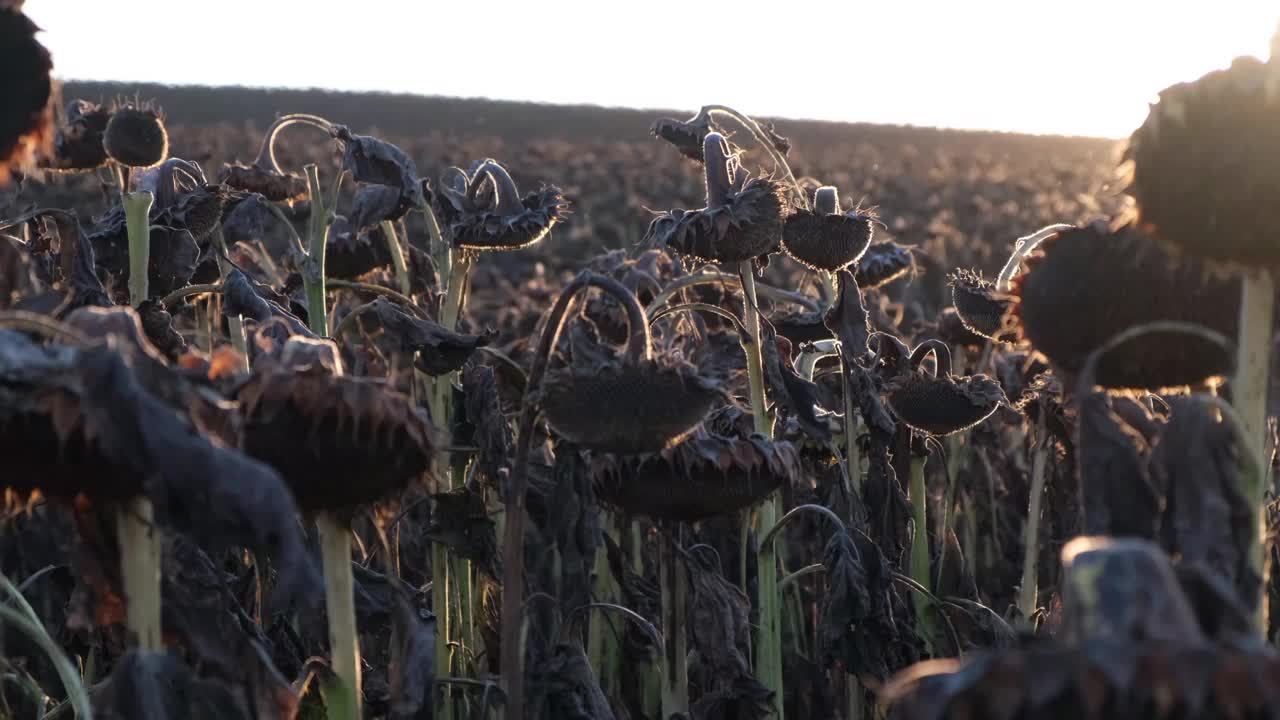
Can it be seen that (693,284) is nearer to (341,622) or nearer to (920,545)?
(920,545)

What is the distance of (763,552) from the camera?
A: 12.4 ft

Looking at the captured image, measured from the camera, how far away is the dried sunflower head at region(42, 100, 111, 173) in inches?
179

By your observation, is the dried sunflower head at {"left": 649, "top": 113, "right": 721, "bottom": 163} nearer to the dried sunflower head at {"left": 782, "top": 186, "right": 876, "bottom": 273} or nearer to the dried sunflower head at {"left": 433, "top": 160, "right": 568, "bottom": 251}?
the dried sunflower head at {"left": 433, "top": 160, "right": 568, "bottom": 251}

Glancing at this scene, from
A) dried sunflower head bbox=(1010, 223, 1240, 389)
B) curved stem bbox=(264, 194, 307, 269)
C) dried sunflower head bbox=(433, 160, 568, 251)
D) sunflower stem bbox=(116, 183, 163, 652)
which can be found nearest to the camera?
sunflower stem bbox=(116, 183, 163, 652)

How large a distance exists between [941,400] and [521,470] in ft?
6.02

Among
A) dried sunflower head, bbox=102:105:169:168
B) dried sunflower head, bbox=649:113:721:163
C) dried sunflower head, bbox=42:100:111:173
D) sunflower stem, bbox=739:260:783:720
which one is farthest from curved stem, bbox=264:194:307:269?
sunflower stem, bbox=739:260:783:720

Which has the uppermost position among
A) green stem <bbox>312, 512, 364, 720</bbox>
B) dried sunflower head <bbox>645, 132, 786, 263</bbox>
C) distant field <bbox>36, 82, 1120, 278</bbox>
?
dried sunflower head <bbox>645, 132, 786, 263</bbox>

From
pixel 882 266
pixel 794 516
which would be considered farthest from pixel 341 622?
pixel 882 266

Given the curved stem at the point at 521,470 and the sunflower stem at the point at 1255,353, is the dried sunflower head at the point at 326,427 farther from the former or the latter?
the sunflower stem at the point at 1255,353

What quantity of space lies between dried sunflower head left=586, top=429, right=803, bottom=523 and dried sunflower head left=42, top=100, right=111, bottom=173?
7.30 feet

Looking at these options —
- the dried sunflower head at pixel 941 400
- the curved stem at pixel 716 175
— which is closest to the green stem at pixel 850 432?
the dried sunflower head at pixel 941 400

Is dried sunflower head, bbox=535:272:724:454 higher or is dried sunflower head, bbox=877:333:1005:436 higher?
dried sunflower head, bbox=535:272:724:454

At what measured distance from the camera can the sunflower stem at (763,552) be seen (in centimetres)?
374

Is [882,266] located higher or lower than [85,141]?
lower
